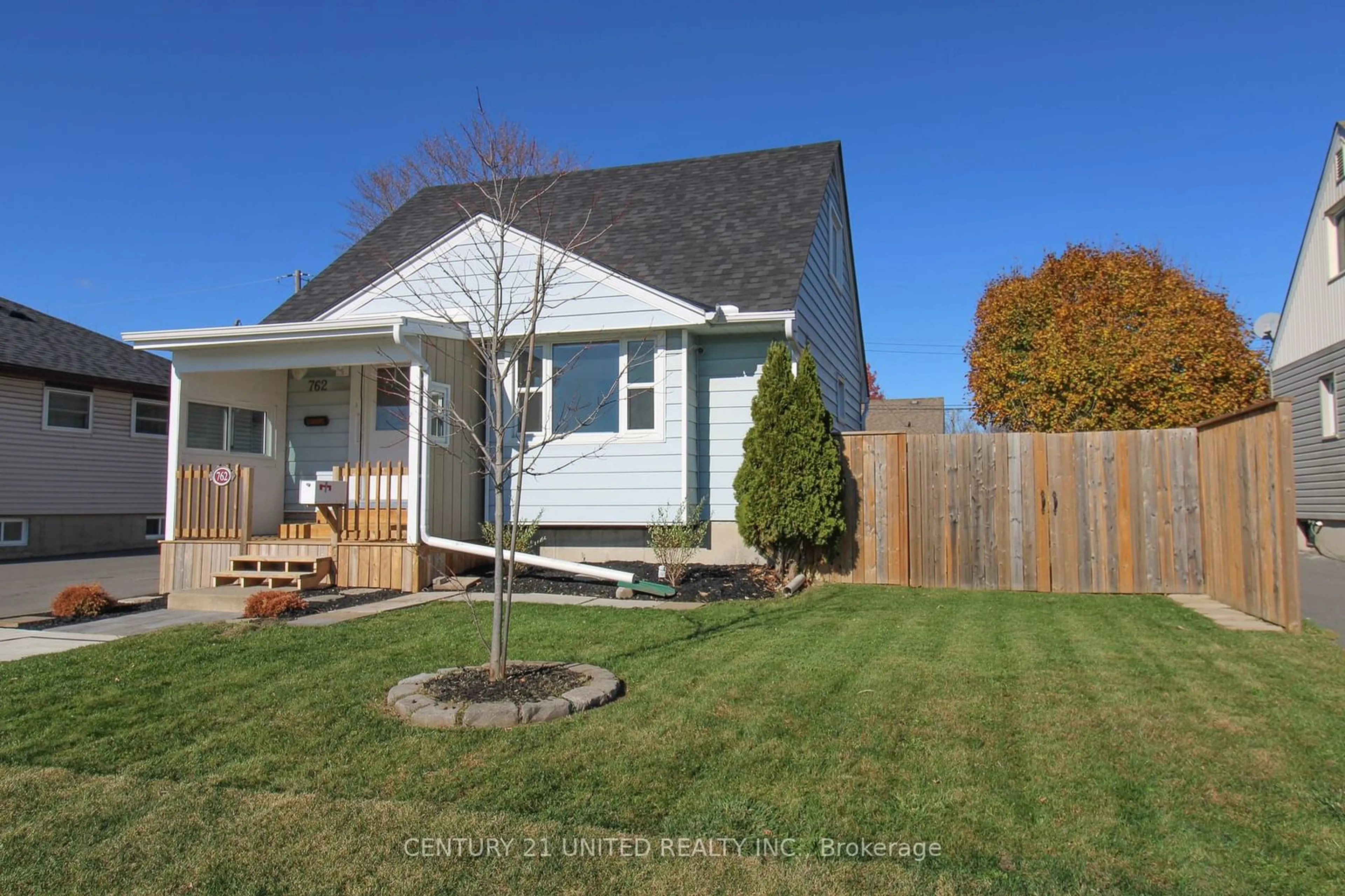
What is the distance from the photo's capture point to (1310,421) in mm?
17469

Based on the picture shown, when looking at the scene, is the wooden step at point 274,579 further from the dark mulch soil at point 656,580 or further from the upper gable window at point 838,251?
the upper gable window at point 838,251

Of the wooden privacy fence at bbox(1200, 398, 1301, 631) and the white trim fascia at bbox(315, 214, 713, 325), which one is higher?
the white trim fascia at bbox(315, 214, 713, 325)

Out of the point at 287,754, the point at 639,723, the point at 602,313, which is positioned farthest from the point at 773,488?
the point at 287,754

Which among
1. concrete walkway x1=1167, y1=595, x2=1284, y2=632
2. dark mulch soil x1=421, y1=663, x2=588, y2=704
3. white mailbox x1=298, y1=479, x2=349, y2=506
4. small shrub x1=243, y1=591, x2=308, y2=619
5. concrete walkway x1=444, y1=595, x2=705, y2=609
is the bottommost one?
dark mulch soil x1=421, y1=663, x2=588, y2=704

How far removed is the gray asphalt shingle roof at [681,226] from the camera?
11.1 meters

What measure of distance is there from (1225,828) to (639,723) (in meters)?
2.54

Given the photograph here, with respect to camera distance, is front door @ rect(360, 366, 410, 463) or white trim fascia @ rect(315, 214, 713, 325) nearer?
white trim fascia @ rect(315, 214, 713, 325)

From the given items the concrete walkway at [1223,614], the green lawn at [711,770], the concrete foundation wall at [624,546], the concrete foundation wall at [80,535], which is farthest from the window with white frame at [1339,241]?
the concrete foundation wall at [80,535]

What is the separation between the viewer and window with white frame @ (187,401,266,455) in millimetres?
10852

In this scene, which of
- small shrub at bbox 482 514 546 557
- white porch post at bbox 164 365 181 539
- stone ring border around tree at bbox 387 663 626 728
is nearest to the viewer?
stone ring border around tree at bbox 387 663 626 728

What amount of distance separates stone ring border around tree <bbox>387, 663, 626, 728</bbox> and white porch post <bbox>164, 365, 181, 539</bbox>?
21.4ft

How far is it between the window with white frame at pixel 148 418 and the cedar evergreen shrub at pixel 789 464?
1572 cm

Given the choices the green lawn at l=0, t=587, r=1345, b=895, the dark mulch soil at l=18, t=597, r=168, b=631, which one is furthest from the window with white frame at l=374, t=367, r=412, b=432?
the green lawn at l=0, t=587, r=1345, b=895

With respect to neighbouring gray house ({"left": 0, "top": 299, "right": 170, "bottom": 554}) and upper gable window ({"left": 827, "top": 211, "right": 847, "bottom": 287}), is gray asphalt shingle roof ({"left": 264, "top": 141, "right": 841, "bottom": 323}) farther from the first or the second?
neighbouring gray house ({"left": 0, "top": 299, "right": 170, "bottom": 554})
